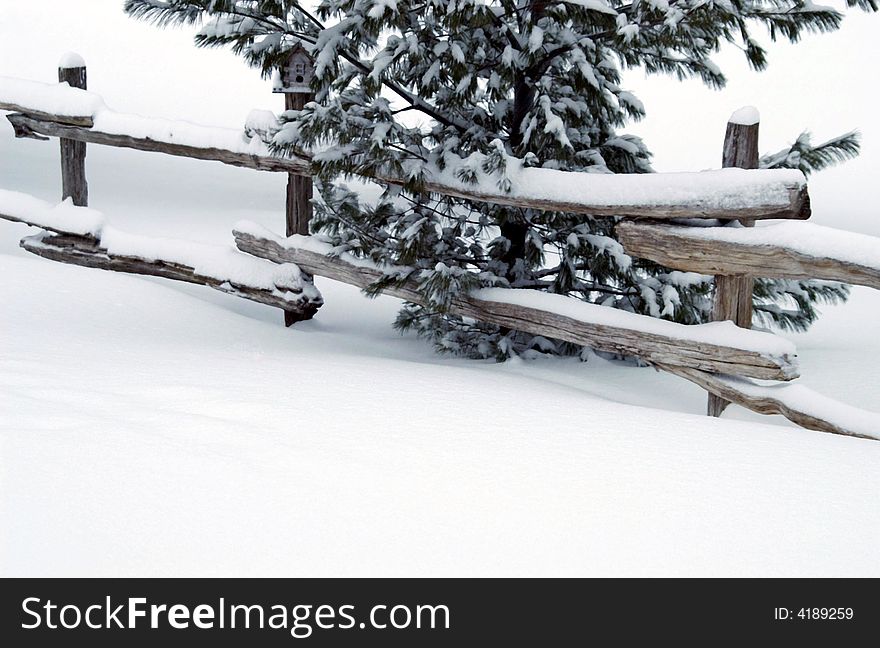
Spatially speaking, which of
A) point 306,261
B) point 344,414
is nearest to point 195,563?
point 344,414

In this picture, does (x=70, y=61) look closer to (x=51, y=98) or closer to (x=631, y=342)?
(x=51, y=98)

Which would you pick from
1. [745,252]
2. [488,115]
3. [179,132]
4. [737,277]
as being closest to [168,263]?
[179,132]

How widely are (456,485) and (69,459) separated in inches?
47.1

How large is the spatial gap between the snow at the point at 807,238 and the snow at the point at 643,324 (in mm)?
489

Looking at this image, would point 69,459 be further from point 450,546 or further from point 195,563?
point 450,546

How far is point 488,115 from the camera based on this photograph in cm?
612

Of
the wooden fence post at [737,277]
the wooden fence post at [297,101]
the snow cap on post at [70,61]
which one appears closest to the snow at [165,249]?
the wooden fence post at [297,101]

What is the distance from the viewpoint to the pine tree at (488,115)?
215 inches

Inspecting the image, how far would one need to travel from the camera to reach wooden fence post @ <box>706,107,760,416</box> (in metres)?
→ 5.26

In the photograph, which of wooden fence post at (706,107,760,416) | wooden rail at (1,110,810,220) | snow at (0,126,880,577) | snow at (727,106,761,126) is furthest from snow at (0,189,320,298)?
snow at (727,106,761,126)

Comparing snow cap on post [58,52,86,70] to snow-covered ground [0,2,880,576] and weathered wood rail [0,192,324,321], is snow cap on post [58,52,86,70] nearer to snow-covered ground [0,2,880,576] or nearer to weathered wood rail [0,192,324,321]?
weathered wood rail [0,192,324,321]

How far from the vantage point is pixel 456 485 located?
312 centimetres

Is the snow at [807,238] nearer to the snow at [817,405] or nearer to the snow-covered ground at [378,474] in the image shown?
the snow at [817,405]

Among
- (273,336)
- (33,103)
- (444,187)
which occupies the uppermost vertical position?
(33,103)
